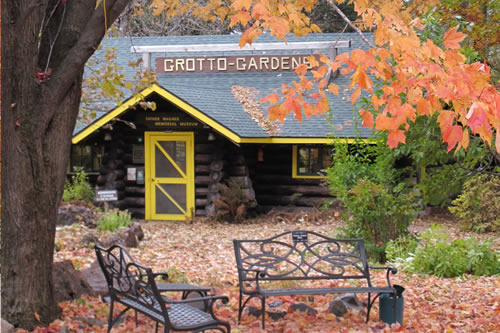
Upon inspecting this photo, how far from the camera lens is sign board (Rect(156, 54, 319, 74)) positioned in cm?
1844

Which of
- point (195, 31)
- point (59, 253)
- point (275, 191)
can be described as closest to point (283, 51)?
point (275, 191)

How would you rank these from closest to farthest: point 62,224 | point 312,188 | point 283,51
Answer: point 62,224 → point 312,188 → point 283,51

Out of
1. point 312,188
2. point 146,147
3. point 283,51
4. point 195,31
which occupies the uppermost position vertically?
point 195,31

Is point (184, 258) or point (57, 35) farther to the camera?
point (184, 258)

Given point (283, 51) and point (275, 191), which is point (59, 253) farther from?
point (283, 51)

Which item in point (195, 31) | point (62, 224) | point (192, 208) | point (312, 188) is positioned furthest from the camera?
point (195, 31)

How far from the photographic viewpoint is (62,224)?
11578mm

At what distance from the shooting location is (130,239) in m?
10.7

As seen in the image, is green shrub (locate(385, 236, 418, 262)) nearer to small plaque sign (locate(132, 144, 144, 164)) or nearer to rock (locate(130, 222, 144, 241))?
rock (locate(130, 222, 144, 241))

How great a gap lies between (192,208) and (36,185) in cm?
989

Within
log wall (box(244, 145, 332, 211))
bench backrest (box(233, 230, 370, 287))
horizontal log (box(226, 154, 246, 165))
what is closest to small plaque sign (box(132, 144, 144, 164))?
horizontal log (box(226, 154, 246, 165))

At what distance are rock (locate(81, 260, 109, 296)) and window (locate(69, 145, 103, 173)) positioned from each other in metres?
9.78

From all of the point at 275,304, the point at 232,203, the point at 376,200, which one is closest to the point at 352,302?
the point at 275,304

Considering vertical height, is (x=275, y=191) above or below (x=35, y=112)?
below
